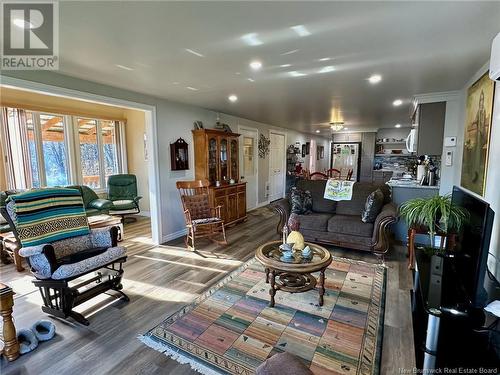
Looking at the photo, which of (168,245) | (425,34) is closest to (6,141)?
(168,245)

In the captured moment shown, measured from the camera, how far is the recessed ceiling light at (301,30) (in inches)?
73.5

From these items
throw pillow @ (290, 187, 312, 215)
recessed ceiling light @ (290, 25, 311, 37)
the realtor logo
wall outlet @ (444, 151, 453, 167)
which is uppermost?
the realtor logo

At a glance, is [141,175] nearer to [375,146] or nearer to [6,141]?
[6,141]

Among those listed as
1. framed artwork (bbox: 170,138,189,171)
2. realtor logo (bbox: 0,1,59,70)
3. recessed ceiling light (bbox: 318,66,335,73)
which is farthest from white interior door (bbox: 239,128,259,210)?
realtor logo (bbox: 0,1,59,70)

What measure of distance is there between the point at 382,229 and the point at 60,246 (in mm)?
3694

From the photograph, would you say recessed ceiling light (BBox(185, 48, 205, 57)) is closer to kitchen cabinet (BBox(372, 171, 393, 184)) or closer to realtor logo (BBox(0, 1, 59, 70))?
realtor logo (BBox(0, 1, 59, 70))

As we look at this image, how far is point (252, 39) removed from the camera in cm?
205

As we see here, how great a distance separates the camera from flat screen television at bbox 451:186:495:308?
1351 mm

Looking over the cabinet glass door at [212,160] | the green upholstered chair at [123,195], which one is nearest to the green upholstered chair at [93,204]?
the green upholstered chair at [123,195]

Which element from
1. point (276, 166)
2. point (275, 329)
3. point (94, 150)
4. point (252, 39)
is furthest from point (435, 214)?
point (94, 150)

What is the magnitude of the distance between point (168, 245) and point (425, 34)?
4.07 meters

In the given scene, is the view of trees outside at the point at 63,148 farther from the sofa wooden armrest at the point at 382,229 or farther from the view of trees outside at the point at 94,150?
the sofa wooden armrest at the point at 382,229

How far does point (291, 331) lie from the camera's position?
2.14m

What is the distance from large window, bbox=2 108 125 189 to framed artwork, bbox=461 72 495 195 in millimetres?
6542
